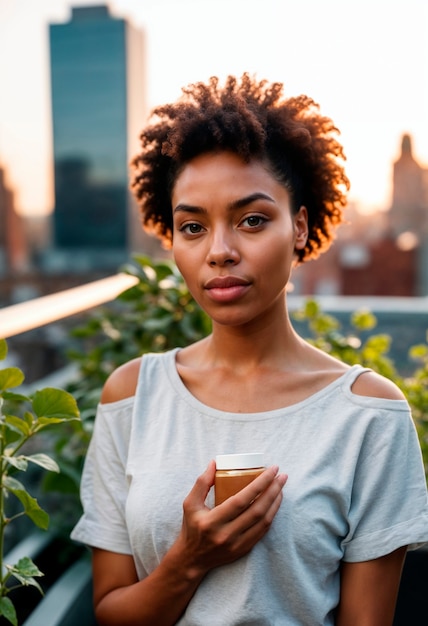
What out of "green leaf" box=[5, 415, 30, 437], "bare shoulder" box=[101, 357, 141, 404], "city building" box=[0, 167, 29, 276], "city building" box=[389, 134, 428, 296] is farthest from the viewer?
"city building" box=[389, 134, 428, 296]

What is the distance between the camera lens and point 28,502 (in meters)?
1.23

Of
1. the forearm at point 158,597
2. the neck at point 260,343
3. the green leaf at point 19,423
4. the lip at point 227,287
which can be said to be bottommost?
the forearm at point 158,597

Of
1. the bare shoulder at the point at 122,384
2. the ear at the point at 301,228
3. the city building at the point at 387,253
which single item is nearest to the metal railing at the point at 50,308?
the bare shoulder at the point at 122,384

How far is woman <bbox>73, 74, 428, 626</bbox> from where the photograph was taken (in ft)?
4.23

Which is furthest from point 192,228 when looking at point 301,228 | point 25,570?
point 25,570

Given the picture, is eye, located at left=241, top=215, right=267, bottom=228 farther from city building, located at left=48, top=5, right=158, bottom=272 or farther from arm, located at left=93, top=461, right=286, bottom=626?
city building, located at left=48, top=5, right=158, bottom=272

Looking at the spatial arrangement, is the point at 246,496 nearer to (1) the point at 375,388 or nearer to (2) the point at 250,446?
(2) the point at 250,446

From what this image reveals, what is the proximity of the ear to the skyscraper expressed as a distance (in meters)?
29.5

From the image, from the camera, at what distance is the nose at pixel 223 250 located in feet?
4.28

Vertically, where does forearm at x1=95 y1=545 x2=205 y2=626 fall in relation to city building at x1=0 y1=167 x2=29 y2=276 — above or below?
above

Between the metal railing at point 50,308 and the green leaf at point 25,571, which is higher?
the metal railing at point 50,308

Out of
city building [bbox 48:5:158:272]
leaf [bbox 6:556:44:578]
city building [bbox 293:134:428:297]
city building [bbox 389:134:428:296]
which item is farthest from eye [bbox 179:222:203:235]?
city building [bbox 389:134:428:296]

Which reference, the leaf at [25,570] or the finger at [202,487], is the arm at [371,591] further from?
the leaf at [25,570]

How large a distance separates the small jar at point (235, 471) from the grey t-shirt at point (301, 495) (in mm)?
114
